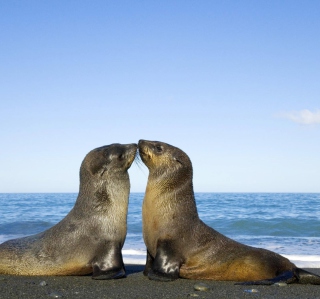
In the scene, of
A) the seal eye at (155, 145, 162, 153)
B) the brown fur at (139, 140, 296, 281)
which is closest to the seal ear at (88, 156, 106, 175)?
the brown fur at (139, 140, 296, 281)

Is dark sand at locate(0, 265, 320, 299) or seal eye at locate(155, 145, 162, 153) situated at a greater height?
seal eye at locate(155, 145, 162, 153)

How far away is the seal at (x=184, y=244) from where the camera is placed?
8.40 meters

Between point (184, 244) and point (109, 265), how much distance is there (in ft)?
3.77

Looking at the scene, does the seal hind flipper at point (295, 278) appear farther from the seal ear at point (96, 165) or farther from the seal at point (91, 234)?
the seal ear at point (96, 165)

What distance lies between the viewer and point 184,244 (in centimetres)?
867

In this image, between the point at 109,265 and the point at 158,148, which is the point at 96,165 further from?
the point at 109,265

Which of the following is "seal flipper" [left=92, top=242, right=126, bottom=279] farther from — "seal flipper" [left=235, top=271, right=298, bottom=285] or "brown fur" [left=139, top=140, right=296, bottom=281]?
"seal flipper" [left=235, top=271, right=298, bottom=285]

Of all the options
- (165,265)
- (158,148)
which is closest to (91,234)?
(165,265)

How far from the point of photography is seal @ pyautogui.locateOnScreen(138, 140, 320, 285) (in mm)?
8398

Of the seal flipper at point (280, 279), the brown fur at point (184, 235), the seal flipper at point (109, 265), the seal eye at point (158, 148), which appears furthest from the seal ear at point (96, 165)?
the seal flipper at point (280, 279)

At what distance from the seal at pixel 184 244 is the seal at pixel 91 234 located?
43 centimetres

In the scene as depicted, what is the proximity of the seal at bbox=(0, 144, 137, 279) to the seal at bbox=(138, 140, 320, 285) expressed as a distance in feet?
1.40

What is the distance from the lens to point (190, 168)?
9.51 meters

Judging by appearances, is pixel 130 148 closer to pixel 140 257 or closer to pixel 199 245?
pixel 199 245
